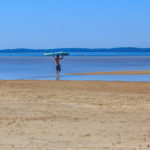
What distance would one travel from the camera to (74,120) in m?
11.2

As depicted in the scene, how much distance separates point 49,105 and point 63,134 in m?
4.79

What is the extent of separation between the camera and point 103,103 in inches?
573

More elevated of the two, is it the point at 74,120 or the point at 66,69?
the point at 66,69

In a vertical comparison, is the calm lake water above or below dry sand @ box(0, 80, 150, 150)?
above

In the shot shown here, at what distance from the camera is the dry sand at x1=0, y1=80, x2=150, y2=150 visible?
8.48 meters

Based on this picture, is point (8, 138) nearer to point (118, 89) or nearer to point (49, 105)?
point (49, 105)

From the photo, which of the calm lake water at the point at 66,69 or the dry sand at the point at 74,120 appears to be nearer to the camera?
the dry sand at the point at 74,120

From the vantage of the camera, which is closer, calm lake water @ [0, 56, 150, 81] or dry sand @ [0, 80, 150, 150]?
dry sand @ [0, 80, 150, 150]

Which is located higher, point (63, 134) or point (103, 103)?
point (103, 103)

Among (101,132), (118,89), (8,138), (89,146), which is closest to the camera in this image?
Answer: (89,146)

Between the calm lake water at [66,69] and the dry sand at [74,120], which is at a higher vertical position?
the calm lake water at [66,69]

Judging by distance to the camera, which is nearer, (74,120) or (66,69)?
(74,120)

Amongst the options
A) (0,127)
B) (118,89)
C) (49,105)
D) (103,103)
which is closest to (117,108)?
(103,103)

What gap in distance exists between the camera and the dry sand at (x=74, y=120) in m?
8.48
